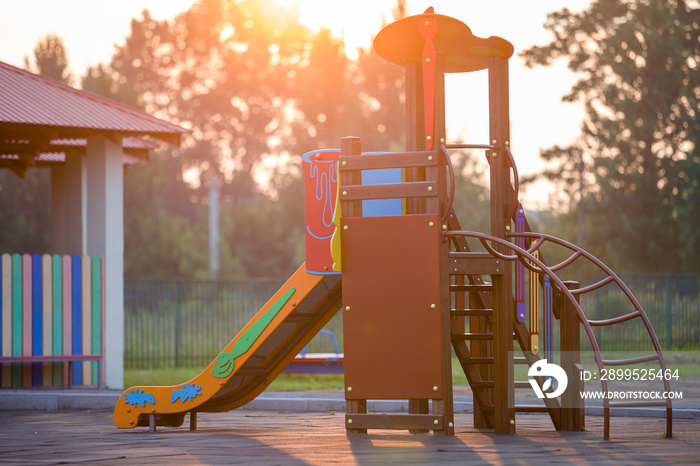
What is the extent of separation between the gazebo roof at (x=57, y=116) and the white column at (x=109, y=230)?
15.3 inches

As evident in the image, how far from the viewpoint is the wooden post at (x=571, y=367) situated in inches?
325

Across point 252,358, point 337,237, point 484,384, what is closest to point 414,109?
point 337,237

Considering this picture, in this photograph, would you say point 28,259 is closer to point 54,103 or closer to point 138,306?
point 54,103

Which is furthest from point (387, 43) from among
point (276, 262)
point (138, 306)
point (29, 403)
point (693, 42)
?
point (276, 262)

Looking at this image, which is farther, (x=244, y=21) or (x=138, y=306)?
A: (x=244, y=21)

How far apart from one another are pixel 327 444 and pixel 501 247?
7.58 ft

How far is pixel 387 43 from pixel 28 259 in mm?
7850

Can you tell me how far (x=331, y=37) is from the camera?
2057 inches

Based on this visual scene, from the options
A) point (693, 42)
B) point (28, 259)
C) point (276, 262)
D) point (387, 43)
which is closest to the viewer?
point (387, 43)

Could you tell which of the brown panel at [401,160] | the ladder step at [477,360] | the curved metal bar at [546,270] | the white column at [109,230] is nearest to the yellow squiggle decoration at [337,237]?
the brown panel at [401,160]

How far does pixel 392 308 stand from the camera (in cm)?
771

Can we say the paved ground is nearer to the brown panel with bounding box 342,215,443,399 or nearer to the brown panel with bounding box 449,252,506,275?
the brown panel with bounding box 342,215,443,399

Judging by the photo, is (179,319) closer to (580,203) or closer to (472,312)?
(472,312)

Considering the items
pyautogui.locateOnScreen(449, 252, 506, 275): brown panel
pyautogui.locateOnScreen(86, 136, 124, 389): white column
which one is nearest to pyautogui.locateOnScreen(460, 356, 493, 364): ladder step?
pyautogui.locateOnScreen(449, 252, 506, 275): brown panel
